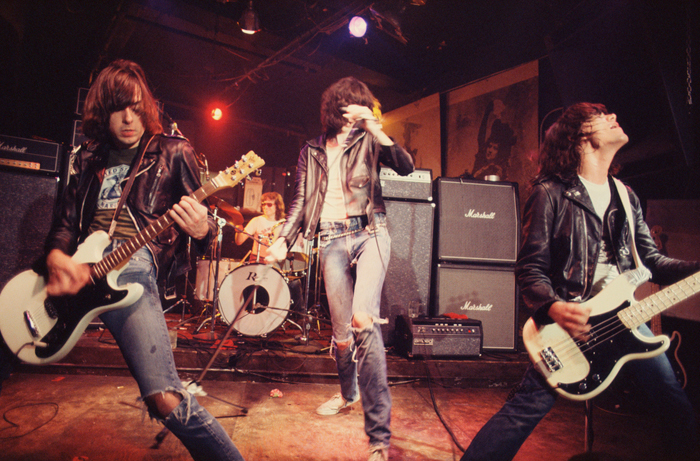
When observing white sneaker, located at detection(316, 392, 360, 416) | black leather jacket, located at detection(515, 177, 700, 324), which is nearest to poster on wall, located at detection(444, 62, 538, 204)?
black leather jacket, located at detection(515, 177, 700, 324)

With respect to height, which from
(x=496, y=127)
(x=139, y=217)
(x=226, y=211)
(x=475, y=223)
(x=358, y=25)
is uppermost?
(x=358, y=25)

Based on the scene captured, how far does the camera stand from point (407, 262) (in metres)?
3.73

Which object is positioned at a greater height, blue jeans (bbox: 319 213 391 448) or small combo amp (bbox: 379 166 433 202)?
small combo amp (bbox: 379 166 433 202)

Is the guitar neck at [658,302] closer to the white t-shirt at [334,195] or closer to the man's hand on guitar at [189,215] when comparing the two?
the white t-shirt at [334,195]

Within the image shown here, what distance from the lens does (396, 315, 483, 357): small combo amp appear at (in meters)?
3.47

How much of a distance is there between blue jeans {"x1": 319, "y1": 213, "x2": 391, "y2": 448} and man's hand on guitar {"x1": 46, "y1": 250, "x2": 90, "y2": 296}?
1.25 metres

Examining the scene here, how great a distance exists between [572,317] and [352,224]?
1.27m

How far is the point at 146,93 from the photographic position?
70.7 inches

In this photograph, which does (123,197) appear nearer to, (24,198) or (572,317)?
(572,317)

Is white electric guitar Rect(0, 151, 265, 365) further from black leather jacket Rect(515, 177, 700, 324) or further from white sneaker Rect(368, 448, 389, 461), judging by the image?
black leather jacket Rect(515, 177, 700, 324)

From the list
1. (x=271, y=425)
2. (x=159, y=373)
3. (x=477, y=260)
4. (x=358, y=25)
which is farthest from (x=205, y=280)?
(x=358, y=25)

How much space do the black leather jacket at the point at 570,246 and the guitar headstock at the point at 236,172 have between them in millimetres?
1347

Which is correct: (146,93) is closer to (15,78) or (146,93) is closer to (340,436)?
(340,436)

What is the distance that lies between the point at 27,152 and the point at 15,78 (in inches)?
128
